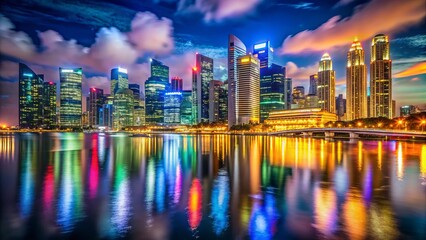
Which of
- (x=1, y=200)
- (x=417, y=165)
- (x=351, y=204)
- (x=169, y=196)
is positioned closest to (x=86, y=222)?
(x=169, y=196)

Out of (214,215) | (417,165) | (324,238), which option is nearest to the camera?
(324,238)

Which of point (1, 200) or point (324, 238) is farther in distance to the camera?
point (1, 200)

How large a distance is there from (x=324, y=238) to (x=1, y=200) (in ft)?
77.1

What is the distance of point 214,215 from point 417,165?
37081 millimetres

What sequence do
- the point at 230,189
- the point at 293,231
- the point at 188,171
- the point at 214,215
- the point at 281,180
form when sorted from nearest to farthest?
the point at 293,231 < the point at 214,215 < the point at 230,189 < the point at 281,180 < the point at 188,171

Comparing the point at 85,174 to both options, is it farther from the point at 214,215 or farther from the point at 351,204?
the point at 351,204

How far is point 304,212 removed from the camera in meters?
17.8

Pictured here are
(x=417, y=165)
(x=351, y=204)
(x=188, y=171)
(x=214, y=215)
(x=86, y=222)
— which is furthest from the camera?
(x=417, y=165)

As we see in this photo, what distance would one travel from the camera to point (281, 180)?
2844 cm

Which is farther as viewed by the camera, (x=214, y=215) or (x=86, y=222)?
(x=214, y=215)

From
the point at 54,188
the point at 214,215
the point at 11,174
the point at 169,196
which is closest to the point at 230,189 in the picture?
the point at 169,196

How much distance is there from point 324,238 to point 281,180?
15186 mm

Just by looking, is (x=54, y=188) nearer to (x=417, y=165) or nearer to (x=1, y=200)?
(x=1, y=200)

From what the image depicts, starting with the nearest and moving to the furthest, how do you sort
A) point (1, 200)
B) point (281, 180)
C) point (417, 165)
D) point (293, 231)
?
point (293, 231), point (1, 200), point (281, 180), point (417, 165)
